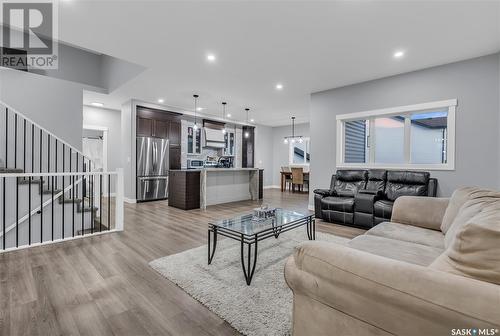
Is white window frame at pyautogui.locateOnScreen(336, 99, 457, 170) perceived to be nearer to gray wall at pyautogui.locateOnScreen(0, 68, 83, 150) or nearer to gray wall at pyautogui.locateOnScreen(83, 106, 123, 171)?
gray wall at pyautogui.locateOnScreen(0, 68, 83, 150)

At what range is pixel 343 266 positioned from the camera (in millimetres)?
995

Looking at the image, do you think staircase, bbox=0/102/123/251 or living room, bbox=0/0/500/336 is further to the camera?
staircase, bbox=0/102/123/251

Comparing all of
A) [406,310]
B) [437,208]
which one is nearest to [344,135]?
[437,208]

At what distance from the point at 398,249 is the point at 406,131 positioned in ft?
11.4

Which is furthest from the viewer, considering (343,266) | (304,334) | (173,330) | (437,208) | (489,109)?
(489,109)

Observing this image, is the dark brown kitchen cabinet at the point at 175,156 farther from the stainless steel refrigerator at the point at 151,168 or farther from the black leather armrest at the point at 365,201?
the black leather armrest at the point at 365,201

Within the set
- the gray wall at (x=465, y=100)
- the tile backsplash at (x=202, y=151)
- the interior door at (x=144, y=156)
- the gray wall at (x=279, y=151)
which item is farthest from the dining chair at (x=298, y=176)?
the interior door at (x=144, y=156)

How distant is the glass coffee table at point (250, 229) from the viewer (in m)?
2.11

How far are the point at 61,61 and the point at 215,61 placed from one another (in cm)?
396

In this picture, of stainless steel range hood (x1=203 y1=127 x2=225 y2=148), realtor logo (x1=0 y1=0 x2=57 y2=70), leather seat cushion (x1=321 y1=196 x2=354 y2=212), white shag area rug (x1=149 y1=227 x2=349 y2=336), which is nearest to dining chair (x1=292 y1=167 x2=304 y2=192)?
stainless steel range hood (x1=203 y1=127 x2=225 y2=148)

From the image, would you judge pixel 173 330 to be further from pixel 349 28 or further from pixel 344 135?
pixel 344 135

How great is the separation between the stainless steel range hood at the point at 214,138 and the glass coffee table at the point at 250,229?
5.75 meters

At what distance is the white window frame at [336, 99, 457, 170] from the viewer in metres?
3.84

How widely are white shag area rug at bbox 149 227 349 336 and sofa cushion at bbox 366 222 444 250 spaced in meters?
1.04
